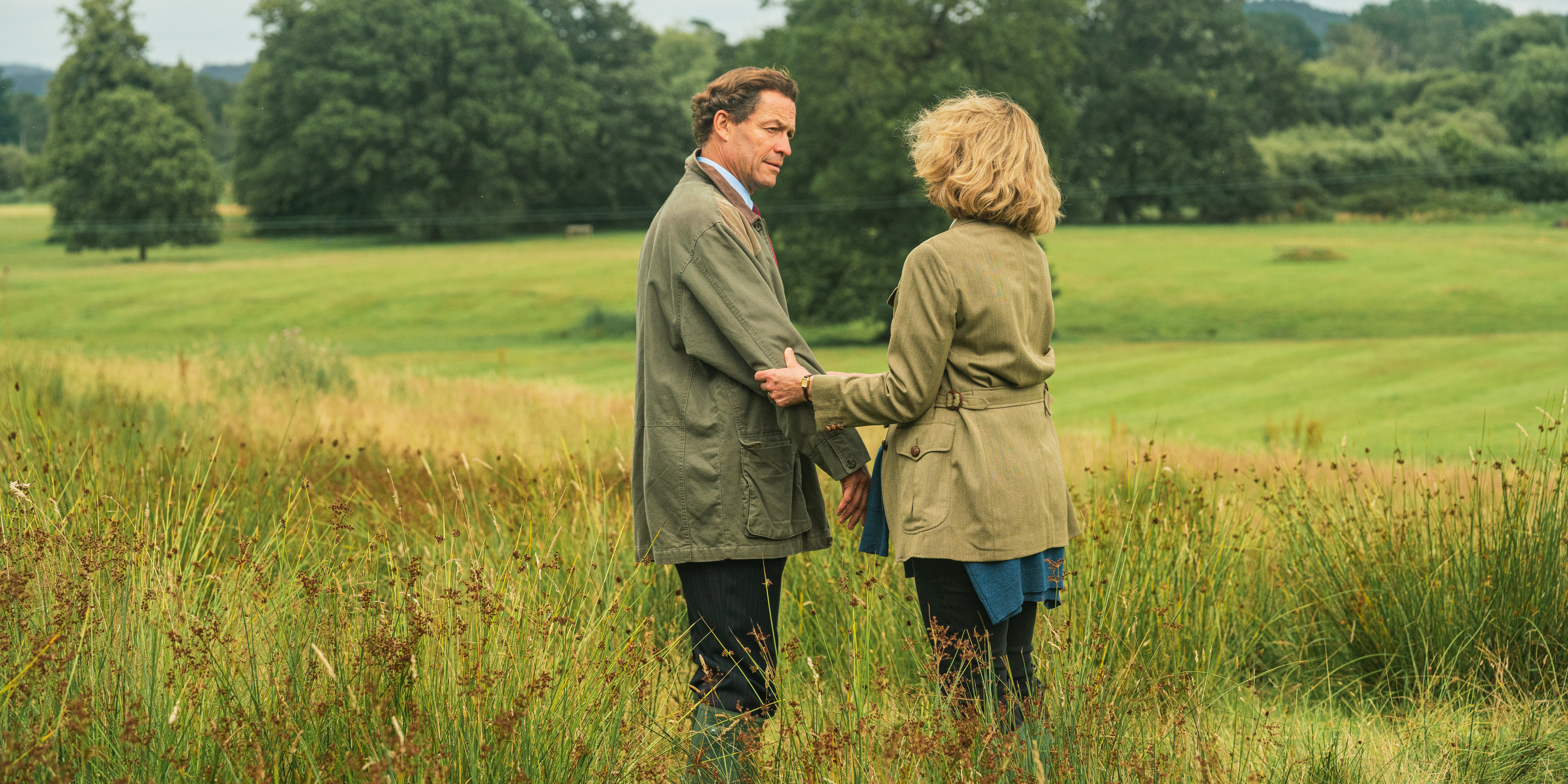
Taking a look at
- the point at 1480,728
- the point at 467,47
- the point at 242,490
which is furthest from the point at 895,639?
the point at 467,47

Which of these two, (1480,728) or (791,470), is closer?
(791,470)

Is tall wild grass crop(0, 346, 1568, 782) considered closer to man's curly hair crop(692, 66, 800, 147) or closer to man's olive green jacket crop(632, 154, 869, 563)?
man's olive green jacket crop(632, 154, 869, 563)

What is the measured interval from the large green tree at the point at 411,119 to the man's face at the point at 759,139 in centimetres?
6156

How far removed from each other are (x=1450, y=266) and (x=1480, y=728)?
147ft

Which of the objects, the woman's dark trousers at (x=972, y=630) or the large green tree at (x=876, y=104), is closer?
the woman's dark trousers at (x=972, y=630)

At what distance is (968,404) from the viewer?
122 inches

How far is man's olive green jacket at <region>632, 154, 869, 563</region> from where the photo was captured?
3277 mm

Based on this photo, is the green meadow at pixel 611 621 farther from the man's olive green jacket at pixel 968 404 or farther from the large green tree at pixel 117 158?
the large green tree at pixel 117 158

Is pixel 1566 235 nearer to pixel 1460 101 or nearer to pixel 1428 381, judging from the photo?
pixel 1460 101

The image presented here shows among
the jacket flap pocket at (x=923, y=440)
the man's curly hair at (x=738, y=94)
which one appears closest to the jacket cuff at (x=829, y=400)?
the jacket flap pocket at (x=923, y=440)

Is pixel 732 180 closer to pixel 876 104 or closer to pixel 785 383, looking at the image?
pixel 785 383

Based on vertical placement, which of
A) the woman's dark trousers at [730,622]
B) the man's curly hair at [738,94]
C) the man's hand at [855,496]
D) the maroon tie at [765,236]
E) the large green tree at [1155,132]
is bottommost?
the woman's dark trousers at [730,622]

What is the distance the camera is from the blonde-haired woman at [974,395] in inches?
120

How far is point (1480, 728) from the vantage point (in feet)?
12.1
